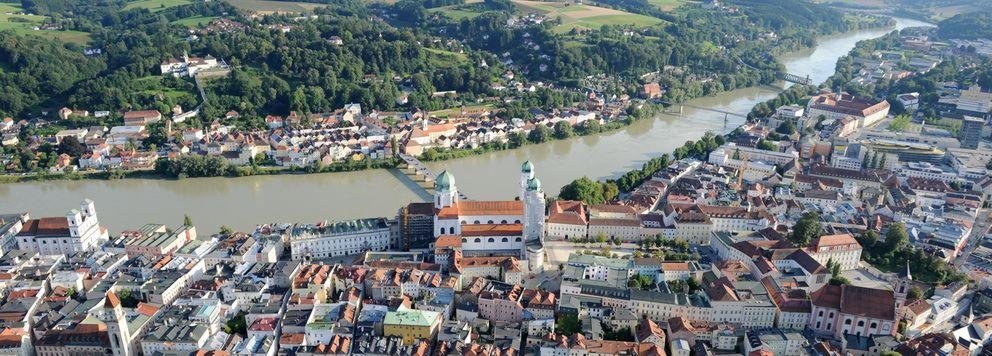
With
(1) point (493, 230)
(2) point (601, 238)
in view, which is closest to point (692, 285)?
(2) point (601, 238)

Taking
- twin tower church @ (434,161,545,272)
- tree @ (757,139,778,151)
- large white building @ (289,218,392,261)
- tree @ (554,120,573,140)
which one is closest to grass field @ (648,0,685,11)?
tree @ (554,120,573,140)

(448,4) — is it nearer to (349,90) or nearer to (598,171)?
(349,90)

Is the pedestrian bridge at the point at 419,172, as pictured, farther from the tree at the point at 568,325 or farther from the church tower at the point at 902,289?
the church tower at the point at 902,289

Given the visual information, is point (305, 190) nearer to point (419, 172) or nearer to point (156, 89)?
point (419, 172)

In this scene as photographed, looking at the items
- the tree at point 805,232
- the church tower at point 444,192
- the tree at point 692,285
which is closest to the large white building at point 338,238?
the church tower at point 444,192

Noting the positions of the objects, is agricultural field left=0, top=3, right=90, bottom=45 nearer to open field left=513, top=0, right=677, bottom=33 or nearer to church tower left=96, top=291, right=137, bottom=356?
open field left=513, top=0, right=677, bottom=33
